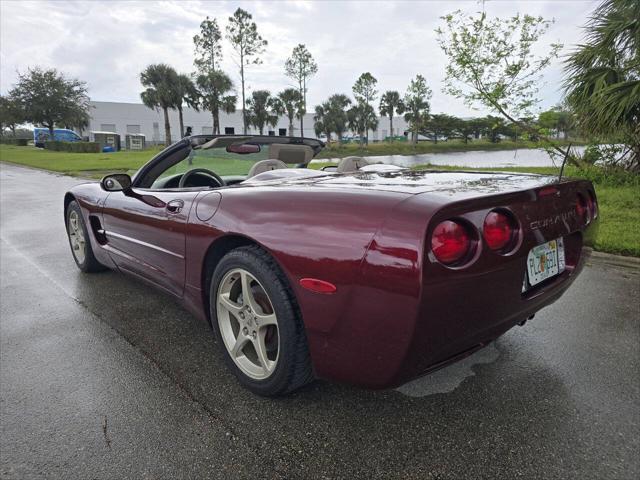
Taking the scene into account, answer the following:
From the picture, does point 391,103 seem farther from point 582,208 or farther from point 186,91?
point 582,208

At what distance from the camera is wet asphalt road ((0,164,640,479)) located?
1628mm

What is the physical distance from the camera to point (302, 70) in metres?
48.2

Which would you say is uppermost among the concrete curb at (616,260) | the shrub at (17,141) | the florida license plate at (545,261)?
the shrub at (17,141)

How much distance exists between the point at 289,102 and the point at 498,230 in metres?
59.5

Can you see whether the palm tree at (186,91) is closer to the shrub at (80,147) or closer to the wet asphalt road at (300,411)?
the shrub at (80,147)

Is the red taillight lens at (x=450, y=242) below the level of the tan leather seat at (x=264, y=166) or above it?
below

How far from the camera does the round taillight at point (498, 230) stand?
159 centimetres

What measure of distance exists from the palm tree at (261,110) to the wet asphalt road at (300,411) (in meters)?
59.9

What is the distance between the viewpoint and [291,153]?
134 inches

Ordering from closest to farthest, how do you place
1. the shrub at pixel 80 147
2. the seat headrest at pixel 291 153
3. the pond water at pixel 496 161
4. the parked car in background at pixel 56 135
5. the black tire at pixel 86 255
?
the seat headrest at pixel 291 153 → the black tire at pixel 86 255 → the pond water at pixel 496 161 → the shrub at pixel 80 147 → the parked car in background at pixel 56 135

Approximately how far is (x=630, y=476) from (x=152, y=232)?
2558mm

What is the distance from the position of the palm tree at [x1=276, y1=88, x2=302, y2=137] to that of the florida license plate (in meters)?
55.9

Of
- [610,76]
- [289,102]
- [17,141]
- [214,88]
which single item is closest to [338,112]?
[289,102]

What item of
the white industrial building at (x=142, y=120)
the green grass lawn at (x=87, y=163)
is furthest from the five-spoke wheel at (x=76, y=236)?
the white industrial building at (x=142, y=120)
